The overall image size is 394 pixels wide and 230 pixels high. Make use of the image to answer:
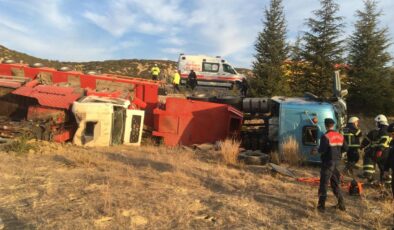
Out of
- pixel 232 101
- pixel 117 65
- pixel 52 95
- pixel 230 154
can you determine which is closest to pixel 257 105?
pixel 232 101

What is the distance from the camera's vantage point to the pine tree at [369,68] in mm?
21719

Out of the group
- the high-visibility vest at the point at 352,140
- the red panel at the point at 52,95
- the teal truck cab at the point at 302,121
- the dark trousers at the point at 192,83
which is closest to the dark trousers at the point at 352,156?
the high-visibility vest at the point at 352,140

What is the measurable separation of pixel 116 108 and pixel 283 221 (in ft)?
23.5

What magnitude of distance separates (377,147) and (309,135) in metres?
2.44

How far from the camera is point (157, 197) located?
6.41 meters

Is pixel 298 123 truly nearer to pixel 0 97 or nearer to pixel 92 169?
pixel 92 169

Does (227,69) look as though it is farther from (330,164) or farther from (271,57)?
(330,164)

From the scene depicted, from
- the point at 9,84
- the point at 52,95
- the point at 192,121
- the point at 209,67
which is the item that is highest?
the point at 209,67

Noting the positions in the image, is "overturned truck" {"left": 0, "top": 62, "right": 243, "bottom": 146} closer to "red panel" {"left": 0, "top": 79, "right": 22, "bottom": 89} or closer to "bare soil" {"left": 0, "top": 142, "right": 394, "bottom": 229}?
"red panel" {"left": 0, "top": 79, "right": 22, "bottom": 89}

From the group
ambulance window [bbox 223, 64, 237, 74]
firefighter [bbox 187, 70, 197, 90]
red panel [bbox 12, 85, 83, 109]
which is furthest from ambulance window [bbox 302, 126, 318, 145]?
ambulance window [bbox 223, 64, 237, 74]

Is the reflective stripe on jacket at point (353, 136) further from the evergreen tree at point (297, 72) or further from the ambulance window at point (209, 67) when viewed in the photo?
the ambulance window at point (209, 67)

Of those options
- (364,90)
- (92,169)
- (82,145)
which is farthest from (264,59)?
(92,169)

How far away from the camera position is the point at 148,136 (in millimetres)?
12836

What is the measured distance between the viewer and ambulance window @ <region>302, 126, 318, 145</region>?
10.5 m
